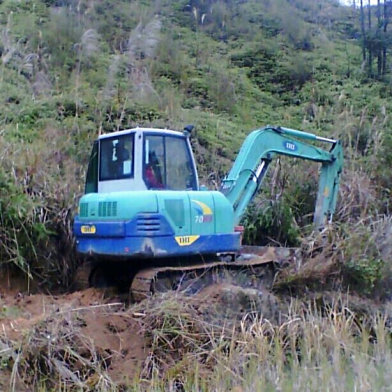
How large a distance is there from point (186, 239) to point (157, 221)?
18.9 inches

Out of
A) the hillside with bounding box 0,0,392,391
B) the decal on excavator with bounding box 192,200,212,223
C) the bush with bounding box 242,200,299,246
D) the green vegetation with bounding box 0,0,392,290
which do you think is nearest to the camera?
the hillside with bounding box 0,0,392,391

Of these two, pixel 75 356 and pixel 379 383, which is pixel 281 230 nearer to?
pixel 75 356

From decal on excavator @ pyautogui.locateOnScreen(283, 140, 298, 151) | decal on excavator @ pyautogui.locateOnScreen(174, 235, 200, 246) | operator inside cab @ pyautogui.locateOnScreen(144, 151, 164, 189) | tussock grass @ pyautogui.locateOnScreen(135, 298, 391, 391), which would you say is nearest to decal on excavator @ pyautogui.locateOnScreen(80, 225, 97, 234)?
operator inside cab @ pyautogui.locateOnScreen(144, 151, 164, 189)

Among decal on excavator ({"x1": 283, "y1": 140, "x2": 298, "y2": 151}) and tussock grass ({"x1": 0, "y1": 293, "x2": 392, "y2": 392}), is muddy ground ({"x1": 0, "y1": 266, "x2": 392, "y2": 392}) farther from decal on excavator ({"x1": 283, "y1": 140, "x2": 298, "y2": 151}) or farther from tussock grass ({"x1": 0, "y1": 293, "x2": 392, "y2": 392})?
decal on excavator ({"x1": 283, "y1": 140, "x2": 298, "y2": 151})

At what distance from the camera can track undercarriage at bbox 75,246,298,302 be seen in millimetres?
7383

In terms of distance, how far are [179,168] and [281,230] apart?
2475mm

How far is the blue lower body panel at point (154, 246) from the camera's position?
7.36 meters

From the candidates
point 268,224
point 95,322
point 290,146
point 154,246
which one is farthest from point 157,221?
point 268,224

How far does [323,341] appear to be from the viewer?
575 centimetres

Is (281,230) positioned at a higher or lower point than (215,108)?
lower

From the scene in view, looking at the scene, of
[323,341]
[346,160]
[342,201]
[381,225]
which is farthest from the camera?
[346,160]

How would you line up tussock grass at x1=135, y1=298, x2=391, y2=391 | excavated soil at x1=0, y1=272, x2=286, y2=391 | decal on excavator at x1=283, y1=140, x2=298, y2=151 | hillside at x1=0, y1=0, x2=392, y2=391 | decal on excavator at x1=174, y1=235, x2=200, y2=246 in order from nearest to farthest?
tussock grass at x1=135, y1=298, x2=391, y2=391, excavated soil at x1=0, y1=272, x2=286, y2=391, hillside at x1=0, y1=0, x2=392, y2=391, decal on excavator at x1=174, y1=235, x2=200, y2=246, decal on excavator at x1=283, y1=140, x2=298, y2=151

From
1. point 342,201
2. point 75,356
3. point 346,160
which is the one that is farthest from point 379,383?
point 346,160

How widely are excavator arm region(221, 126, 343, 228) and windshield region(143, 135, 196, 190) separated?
848mm
